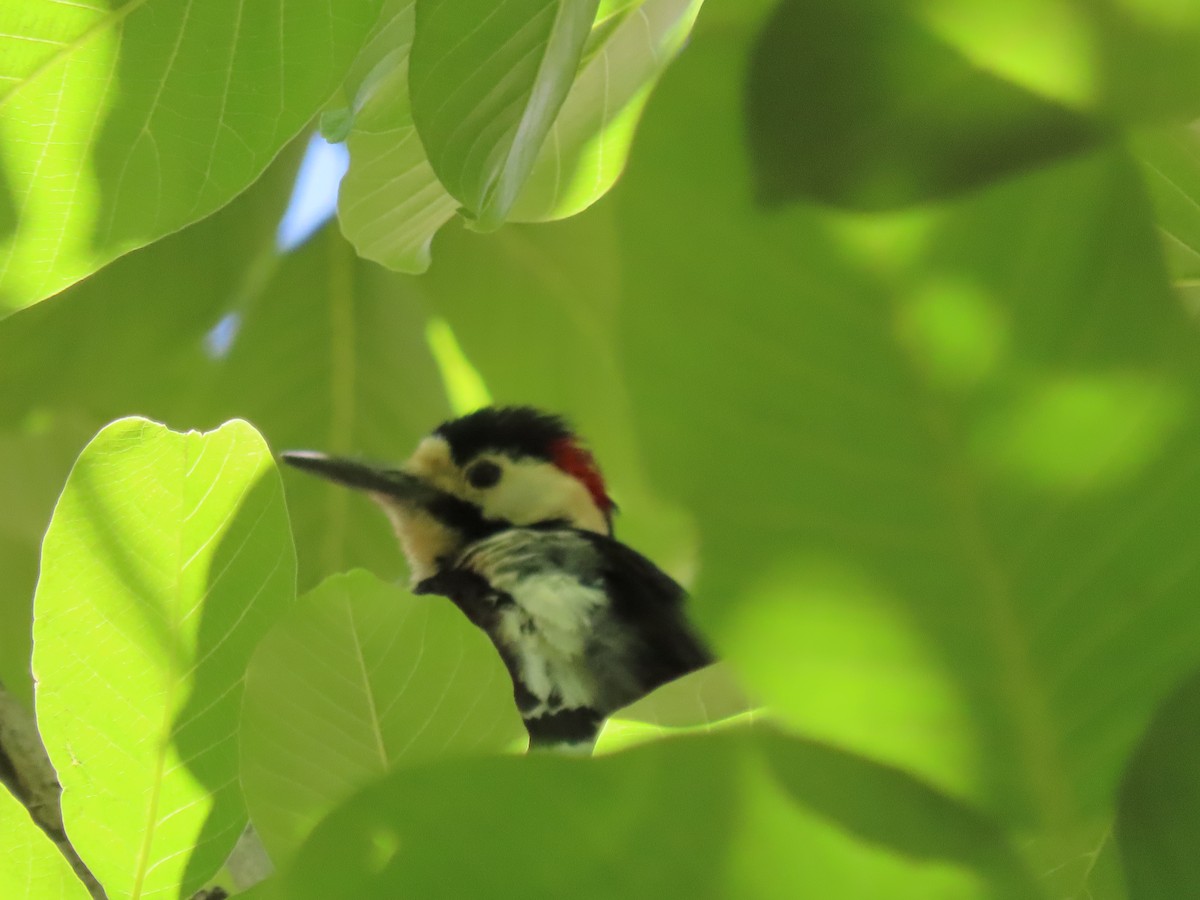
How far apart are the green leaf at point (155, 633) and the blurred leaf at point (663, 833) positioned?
1.20 feet

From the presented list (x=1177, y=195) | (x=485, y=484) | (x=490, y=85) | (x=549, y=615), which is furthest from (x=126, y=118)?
(x=485, y=484)

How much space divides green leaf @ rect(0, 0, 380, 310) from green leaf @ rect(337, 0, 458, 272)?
6.5 inches

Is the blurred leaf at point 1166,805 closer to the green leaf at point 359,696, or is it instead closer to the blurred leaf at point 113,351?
the green leaf at point 359,696

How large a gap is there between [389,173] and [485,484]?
1.37m

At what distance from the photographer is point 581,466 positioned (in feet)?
8.57

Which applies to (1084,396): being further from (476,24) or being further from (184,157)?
(184,157)

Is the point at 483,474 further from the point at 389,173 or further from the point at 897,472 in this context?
the point at 897,472

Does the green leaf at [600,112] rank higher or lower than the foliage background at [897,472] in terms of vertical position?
higher

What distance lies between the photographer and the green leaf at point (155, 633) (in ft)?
2.09

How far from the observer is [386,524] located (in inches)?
87.7

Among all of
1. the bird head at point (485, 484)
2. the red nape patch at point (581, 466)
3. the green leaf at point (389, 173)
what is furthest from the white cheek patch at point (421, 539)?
the green leaf at point (389, 173)

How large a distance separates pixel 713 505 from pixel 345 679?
0.37 metres

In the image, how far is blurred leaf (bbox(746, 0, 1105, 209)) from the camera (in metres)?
0.30

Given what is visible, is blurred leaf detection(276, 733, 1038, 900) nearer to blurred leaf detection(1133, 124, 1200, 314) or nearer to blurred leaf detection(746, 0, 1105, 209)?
blurred leaf detection(746, 0, 1105, 209)
